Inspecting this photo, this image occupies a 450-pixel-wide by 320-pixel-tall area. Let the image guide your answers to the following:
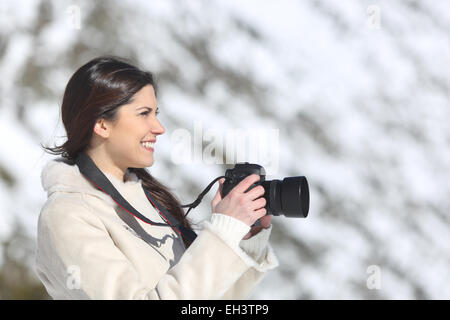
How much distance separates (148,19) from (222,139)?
484mm

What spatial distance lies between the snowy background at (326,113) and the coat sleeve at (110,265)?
102 cm

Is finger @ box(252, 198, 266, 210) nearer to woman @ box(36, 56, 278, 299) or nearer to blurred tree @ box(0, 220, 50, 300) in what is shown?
woman @ box(36, 56, 278, 299)

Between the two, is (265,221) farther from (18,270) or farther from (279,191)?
(18,270)

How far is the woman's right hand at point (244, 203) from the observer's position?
486mm

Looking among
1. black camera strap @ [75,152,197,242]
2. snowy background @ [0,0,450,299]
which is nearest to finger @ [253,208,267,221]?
black camera strap @ [75,152,197,242]

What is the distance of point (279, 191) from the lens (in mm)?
544

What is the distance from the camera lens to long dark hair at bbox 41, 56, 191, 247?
0.56 metres

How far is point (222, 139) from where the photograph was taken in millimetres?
1466

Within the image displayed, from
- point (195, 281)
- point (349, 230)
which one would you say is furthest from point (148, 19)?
point (195, 281)

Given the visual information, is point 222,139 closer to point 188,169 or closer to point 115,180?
point 188,169

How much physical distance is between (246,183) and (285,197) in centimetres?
6

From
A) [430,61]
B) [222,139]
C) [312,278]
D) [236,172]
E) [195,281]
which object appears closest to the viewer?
[195,281]

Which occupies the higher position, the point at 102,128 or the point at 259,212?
the point at 102,128

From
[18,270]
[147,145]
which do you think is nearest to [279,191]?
[147,145]
